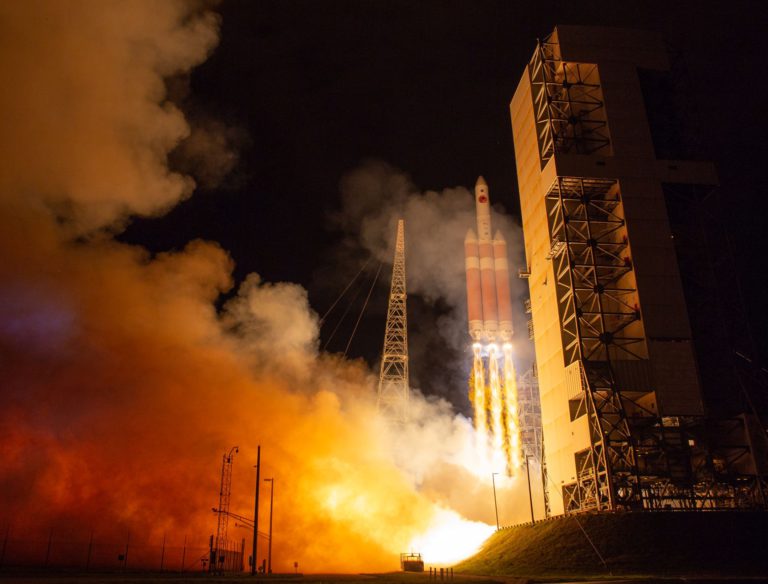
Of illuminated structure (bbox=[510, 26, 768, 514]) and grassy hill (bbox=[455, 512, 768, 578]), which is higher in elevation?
illuminated structure (bbox=[510, 26, 768, 514])

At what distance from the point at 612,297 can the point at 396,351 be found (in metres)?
36.5

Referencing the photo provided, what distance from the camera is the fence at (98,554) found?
4816 centimetres

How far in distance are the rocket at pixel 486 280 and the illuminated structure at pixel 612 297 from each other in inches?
406

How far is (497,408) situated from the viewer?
239 feet

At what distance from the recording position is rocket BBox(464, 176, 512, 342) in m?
76.8

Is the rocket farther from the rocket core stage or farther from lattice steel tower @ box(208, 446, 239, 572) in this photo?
lattice steel tower @ box(208, 446, 239, 572)

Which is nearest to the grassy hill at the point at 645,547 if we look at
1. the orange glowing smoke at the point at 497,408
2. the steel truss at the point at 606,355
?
the steel truss at the point at 606,355

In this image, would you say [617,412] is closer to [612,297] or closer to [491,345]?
[612,297]

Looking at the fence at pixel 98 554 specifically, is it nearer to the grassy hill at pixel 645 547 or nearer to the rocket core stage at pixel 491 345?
the grassy hill at pixel 645 547

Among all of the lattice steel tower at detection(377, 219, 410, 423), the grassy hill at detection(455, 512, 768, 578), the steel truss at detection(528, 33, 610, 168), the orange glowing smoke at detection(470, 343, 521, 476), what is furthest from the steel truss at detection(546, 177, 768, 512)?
the lattice steel tower at detection(377, 219, 410, 423)

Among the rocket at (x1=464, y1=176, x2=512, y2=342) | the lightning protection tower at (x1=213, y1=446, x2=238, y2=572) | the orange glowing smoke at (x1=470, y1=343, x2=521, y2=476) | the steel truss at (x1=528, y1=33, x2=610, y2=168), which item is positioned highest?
the steel truss at (x1=528, y1=33, x2=610, y2=168)

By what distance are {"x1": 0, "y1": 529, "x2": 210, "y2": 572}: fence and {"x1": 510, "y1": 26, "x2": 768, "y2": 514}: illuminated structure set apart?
107 ft

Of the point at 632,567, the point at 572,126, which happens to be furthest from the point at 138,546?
the point at 572,126

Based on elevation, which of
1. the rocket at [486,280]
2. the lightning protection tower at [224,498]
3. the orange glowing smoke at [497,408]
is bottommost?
the lightning protection tower at [224,498]
